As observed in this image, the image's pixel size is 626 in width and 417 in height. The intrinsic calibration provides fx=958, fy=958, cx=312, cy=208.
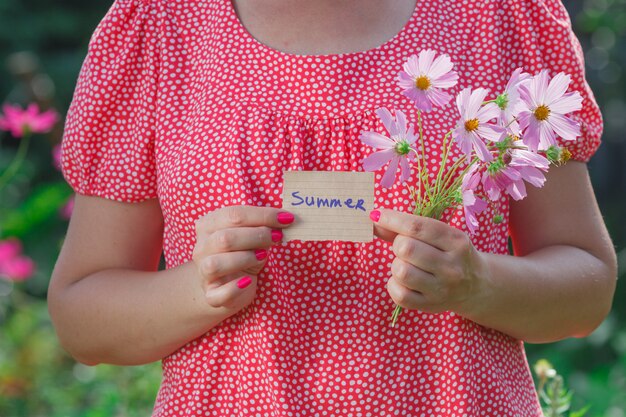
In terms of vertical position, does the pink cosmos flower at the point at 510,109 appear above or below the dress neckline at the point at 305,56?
above

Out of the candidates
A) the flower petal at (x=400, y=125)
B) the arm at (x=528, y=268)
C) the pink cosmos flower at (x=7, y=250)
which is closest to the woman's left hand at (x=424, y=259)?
the arm at (x=528, y=268)

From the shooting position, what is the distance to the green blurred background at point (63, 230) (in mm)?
3107

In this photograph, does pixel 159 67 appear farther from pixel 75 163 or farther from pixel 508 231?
pixel 508 231

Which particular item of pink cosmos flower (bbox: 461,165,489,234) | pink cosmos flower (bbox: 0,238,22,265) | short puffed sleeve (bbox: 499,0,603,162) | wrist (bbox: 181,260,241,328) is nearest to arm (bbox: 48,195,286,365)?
wrist (bbox: 181,260,241,328)

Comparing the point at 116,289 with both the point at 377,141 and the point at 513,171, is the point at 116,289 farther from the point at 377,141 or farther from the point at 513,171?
the point at 513,171

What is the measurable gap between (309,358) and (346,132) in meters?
0.35

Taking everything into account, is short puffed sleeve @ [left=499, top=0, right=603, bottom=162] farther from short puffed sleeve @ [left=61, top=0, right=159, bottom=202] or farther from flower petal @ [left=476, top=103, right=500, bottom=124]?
short puffed sleeve @ [left=61, top=0, right=159, bottom=202]

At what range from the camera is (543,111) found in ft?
4.10

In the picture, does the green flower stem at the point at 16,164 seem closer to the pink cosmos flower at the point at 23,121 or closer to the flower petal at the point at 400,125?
the pink cosmos flower at the point at 23,121

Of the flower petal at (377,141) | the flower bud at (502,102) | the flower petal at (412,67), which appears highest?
the flower petal at (412,67)

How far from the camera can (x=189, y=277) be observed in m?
1.48

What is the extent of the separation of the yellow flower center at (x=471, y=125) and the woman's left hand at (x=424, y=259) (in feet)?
0.47

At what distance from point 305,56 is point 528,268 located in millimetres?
489

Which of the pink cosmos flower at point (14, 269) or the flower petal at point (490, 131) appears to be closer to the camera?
the flower petal at point (490, 131)
